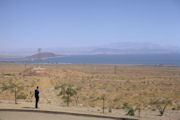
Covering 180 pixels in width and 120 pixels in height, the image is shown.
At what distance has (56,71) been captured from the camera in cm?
5519

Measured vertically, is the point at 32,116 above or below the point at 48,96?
above

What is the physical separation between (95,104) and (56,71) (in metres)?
35.7

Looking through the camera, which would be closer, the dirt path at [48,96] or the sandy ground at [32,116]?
the sandy ground at [32,116]

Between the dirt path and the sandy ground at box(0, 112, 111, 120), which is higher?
the sandy ground at box(0, 112, 111, 120)

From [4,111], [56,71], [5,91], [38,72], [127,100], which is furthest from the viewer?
[56,71]

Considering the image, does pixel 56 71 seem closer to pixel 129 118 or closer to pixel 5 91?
pixel 5 91

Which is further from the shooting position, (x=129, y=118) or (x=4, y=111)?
(x=4, y=111)

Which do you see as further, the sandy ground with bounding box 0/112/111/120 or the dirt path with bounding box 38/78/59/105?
the dirt path with bounding box 38/78/59/105

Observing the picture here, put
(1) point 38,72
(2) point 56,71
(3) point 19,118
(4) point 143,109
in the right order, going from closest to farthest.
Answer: (3) point 19,118 → (4) point 143,109 → (1) point 38,72 → (2) point 56,71

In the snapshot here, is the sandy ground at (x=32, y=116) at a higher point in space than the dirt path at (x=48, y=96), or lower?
higher

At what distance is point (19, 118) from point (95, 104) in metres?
8.51

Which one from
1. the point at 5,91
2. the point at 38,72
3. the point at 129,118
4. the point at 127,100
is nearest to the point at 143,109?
the point at 127,100

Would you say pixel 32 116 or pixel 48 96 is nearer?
pixel 32 116

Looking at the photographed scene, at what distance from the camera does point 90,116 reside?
1422 cm
